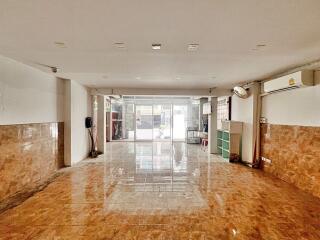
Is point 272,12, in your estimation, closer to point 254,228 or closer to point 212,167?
point 254,228

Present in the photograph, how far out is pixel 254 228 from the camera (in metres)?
3.20

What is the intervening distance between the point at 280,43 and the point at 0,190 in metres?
5.31

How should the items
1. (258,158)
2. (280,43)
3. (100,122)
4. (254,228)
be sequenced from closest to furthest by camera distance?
(254,228), (280,43), (258,158), (100,122)

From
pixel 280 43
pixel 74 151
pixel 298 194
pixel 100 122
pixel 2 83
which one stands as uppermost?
pixel 280 43

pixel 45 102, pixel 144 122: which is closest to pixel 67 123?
pixel 45 102

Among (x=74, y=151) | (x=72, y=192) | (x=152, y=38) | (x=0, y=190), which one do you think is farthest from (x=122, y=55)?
(x=74, y=151)

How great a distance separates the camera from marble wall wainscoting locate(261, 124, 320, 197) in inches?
181

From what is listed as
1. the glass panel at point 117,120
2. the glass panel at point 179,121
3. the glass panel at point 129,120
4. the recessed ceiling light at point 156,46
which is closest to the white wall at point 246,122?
the recessed ceiling light at point 156,46

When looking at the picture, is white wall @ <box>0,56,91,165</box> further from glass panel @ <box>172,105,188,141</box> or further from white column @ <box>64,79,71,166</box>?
glass panel @ <box>172,105,188,141</box>

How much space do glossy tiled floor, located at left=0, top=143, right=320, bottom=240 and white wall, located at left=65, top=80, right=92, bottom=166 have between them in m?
1.17

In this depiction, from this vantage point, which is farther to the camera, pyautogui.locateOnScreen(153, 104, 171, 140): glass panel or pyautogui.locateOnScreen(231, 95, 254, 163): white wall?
pyautogui.locateOnScreen(153, 104, 171, 140): glass panel

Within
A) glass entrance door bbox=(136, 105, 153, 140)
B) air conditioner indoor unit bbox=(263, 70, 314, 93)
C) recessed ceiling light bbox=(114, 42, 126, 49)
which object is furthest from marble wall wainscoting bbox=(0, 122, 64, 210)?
glass entrance door bbox=(136, 105, 153, 140)

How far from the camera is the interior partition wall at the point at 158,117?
47.8 feet

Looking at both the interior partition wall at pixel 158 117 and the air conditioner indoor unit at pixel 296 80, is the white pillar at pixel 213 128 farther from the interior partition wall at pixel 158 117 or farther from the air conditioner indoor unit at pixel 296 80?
the air conditioner indoor unit at pixel 296 80
